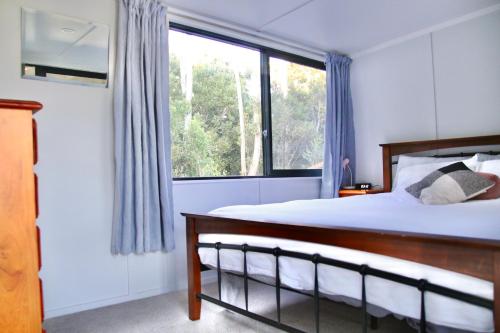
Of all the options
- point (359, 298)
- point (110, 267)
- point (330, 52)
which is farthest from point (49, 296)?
point (330, 52)

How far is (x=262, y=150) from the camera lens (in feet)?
11.5

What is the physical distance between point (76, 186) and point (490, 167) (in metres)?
2.78

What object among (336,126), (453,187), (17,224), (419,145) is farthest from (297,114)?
(17,224)

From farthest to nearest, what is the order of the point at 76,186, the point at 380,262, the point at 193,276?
the point at 76,186 → the point at 193,276 → the point at 380,262

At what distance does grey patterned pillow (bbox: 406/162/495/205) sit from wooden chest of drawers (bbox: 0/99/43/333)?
2023 mm

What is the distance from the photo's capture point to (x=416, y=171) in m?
2.94

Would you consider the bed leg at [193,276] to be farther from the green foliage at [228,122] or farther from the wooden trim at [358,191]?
the wooden trim at [358,191]

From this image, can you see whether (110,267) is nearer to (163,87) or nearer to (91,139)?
(91,139)

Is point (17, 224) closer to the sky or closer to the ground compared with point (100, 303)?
closer to the sky

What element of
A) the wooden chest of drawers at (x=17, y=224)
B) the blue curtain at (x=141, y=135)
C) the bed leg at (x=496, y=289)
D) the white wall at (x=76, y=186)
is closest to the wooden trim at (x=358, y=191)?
the blue curtain at (x=141, y=135)

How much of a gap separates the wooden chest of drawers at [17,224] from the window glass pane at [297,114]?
268cm

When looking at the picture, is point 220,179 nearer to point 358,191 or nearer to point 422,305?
point 358,191

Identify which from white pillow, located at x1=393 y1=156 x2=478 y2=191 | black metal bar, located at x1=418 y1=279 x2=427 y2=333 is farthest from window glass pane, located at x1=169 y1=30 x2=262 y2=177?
black metal bar, located at x1=418 y1=279 x2=427 y2=333

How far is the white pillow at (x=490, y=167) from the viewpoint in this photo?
247 centimetres
